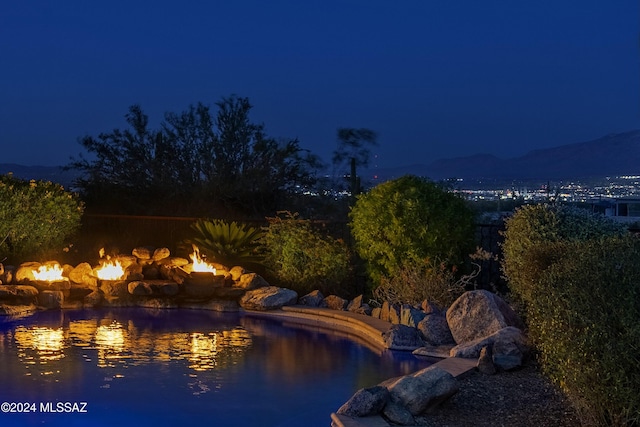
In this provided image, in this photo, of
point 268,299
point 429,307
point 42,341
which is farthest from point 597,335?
point 268,299

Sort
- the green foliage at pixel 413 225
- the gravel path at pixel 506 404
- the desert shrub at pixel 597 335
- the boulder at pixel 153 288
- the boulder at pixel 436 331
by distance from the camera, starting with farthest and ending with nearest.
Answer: the boulder at pixel 153 288, the green foliage at pixel 413 225, the boulder at pixel 436 331, the gravel path at pixel 506 404, the desert shrub at pixel 597 335

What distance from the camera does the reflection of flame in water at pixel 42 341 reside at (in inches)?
359

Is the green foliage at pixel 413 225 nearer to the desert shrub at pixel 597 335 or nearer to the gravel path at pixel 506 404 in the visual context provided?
the gravel path at pixel 506 404

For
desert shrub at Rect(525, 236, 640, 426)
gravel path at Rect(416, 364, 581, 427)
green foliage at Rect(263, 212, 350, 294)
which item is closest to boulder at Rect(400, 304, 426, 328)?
gravel path at Rect(416, 364, 581, 427)

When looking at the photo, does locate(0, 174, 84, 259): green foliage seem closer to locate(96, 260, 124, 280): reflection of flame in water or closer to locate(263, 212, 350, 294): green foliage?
locate(96, 260, 124, 280): reflection of flame in water

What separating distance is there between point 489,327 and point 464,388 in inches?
74.0

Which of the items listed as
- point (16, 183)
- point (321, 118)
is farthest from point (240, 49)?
point (16, 183)

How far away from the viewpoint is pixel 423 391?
615 cm

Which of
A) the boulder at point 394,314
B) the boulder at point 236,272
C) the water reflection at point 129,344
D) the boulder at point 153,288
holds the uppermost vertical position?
the boulder at point 236,272

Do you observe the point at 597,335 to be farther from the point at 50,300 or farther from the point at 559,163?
the point at 559,163

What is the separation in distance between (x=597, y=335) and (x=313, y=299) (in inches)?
309

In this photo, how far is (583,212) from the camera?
9.64 meters

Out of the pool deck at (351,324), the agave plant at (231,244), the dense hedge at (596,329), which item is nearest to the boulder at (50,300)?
the agave plant at (231,244)

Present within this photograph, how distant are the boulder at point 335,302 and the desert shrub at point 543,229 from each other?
9.77 feet
